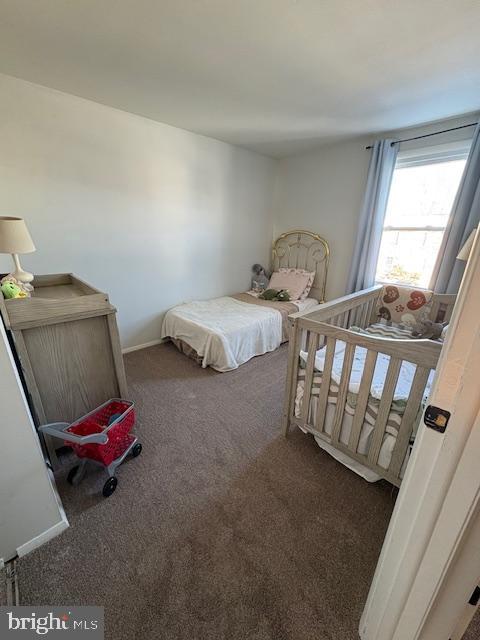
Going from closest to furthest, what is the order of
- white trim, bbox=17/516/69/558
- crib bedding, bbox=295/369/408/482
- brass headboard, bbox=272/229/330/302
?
white trim, bbox=17/516/69/558
crib bedding, bbox=295/369/408/482
brass headboard, bbox=272/229/330/302

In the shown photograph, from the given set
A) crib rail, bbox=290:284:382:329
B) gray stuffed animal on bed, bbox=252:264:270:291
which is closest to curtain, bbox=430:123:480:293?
crib rail, bbox=290:284:382:329

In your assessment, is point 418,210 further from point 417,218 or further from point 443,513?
point 443,513

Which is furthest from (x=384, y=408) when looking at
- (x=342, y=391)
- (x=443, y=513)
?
(x=443, y=513)

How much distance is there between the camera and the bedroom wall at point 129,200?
2033 mm

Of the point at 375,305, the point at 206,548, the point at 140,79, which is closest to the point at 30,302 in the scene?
the point at 206,548

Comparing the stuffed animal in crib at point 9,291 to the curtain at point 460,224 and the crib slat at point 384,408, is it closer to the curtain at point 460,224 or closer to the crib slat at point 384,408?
the crib slat at point 384,408

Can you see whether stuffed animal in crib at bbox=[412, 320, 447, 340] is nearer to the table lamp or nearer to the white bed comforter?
the white bed comforter

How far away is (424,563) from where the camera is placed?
631 mm

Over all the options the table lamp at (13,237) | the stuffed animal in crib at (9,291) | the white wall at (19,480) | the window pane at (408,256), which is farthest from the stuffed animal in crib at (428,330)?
the table lamp at (13,237)

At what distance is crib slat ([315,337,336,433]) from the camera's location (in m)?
1.41

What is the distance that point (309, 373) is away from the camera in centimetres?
157

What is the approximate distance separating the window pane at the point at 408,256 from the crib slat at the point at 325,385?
1.98 m

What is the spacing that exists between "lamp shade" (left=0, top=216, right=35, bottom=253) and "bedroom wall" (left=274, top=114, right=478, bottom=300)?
312 centimetres

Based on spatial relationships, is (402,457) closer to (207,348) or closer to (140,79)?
(207,348)
